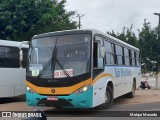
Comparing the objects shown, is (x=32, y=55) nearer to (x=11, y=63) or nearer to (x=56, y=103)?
(x=56, y=103)

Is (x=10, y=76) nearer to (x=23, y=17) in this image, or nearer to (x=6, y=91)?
(x=6, y=91)

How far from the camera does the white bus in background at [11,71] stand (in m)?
15.7

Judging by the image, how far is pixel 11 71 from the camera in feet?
52.9

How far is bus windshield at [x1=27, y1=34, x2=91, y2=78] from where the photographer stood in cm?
1127

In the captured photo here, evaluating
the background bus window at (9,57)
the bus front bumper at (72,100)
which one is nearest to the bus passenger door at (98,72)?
the bus front bumper at (72,100)

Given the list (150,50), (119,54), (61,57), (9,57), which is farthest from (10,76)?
(150,50)

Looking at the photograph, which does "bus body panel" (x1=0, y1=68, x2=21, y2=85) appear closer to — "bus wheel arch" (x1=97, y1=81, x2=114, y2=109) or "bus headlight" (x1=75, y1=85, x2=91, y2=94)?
"bus wheel arch" (x1=97, y1=81, x2=114, y2=109)

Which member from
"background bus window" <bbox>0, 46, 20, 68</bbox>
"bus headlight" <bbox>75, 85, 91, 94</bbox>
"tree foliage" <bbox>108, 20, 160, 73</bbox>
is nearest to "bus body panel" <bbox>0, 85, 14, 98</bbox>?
"background bus window" <bbox>0, 46, 20, 68</bbox>

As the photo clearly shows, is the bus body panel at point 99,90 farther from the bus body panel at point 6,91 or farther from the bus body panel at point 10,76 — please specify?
the bus body panel at point 6,91

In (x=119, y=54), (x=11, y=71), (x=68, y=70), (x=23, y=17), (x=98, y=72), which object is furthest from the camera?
(x=23, y=17)

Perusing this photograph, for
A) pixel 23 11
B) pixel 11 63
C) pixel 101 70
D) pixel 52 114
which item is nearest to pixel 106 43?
pixel 101 70

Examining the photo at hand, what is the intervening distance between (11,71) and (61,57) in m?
5.27

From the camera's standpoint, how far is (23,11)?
917 inches

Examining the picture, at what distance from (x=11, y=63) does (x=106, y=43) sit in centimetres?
501
